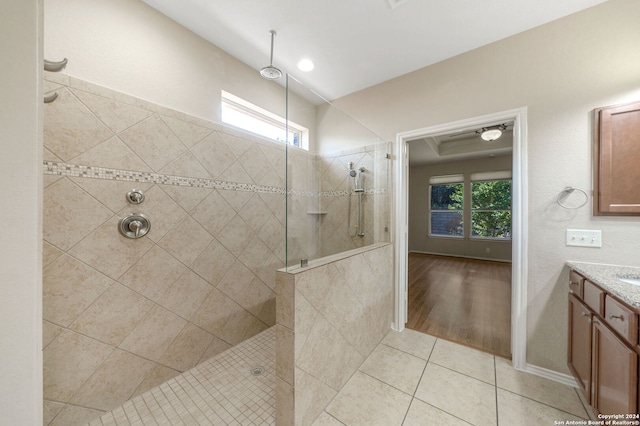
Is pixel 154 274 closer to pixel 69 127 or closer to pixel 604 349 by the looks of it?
pixel 69 127

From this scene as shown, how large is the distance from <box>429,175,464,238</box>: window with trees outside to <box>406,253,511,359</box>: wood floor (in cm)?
137

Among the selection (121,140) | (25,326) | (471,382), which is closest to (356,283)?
(471,382)

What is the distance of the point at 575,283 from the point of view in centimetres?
156

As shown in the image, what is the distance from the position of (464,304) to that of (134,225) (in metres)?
3.75

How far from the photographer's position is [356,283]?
186cm

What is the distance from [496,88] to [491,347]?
232 centimetres

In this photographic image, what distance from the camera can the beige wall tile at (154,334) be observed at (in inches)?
62.1

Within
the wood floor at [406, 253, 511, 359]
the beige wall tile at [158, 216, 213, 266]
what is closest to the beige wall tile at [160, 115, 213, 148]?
the beige wall tile at [158, 216, 213, 266]

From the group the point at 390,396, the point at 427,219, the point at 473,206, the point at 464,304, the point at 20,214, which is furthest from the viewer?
the point at 427,219

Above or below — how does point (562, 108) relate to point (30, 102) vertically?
above

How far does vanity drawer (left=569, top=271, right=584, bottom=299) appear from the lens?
1485 mm

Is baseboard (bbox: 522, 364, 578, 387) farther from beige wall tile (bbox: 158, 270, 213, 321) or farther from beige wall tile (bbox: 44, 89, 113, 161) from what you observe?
beige wall tile (bbox: 44, 89, 113, 161)

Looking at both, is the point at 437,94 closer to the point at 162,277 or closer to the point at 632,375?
the point at 632,375

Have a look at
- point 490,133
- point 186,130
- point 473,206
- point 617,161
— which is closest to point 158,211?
point 186,130
